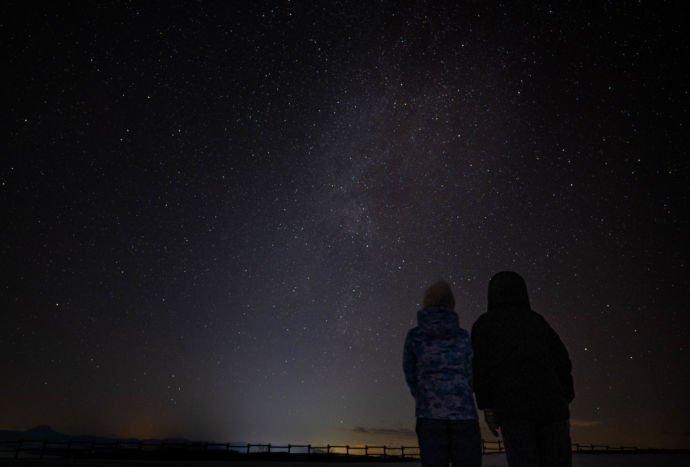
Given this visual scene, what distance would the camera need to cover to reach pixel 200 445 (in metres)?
28.0

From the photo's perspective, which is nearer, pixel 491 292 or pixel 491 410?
pixel 491 410

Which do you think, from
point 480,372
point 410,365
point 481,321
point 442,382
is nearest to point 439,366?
point 442,382

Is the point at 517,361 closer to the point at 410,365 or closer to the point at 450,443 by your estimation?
the point at 450,443

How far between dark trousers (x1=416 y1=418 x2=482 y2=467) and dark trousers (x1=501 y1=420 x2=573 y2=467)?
50 centimetres

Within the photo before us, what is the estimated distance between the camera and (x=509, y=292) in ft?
12.0

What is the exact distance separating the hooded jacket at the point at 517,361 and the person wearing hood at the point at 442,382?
0.90 feet

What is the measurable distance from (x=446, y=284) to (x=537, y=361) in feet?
3.70

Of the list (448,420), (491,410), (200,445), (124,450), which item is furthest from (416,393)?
(200,445)

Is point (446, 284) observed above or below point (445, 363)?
above

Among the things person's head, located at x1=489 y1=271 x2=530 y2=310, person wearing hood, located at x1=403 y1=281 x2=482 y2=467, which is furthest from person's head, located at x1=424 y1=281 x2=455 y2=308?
person's head, located at x1=489 y1=271 x2=530 y2=310

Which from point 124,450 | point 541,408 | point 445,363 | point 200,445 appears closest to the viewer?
point 541,408

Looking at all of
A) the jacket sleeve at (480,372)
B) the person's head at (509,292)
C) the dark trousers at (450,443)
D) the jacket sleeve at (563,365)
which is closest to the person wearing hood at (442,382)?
the dark trousers at (450,443)

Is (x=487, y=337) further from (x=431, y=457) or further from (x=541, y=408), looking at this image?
(x=431, y=457)

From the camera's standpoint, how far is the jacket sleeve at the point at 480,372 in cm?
354
